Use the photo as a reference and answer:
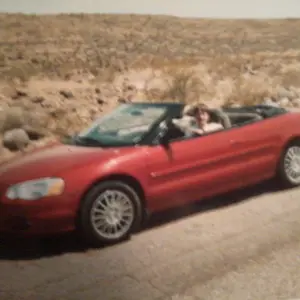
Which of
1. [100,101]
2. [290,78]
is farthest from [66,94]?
[290,78]

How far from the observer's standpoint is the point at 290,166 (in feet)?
18.4

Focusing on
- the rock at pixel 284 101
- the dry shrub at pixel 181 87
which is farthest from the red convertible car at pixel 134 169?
the rock at pixel 284 101

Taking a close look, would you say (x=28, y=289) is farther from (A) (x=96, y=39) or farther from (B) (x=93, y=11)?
(A) (x=96, y=39)

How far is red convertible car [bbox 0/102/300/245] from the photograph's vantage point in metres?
4.09

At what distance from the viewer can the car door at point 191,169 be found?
4.57 m

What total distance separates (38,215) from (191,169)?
1468 mm

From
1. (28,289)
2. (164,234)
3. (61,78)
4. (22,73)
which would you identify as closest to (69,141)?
(164,234)

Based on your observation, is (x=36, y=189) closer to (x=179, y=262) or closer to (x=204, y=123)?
(x=179, y=262)

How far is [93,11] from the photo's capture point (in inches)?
233

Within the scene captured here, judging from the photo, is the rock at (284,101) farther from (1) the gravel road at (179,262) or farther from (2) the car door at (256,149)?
(1) the gravel road at (179,262)

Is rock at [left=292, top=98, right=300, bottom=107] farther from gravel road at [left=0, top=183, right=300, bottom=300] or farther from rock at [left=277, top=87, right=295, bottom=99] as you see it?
gravel road at [left=0, top=183, right=300, bottom=300]

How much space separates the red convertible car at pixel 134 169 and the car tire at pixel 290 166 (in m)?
0.01

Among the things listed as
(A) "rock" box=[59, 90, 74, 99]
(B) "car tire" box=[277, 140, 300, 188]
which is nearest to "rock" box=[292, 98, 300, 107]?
(A) "rock" box=[59, 90, 74, 99]

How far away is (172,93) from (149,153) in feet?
21.7
